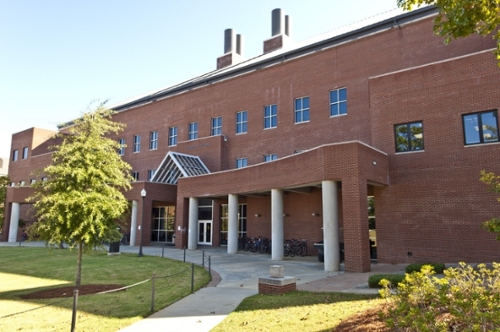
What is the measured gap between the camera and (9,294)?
12719mm

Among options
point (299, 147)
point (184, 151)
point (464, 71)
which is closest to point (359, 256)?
point (464, 71)

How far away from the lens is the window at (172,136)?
3756 cm

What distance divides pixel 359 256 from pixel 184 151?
73.9ft

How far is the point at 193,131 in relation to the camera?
3603cm

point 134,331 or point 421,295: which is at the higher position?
point 421,295

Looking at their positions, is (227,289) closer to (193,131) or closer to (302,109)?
(302,109)

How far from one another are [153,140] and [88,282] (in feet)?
85.6

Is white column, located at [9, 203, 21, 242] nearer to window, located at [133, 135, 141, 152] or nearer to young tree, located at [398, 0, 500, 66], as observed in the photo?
window, located at [133, 135, 141, 152]

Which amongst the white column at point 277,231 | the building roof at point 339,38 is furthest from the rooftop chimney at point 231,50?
the white column at point 277,231

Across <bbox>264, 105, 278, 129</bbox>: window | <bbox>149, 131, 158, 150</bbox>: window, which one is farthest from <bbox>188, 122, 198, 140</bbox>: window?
<bbox>264, 105, 278, 129</bbox>: window

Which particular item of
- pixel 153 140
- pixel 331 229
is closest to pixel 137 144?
pixel 153 140

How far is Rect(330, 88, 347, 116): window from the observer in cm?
2577

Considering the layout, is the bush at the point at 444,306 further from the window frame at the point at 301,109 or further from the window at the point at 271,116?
the window at the point at 271,116

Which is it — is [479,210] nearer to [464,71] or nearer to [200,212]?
[464,71]
